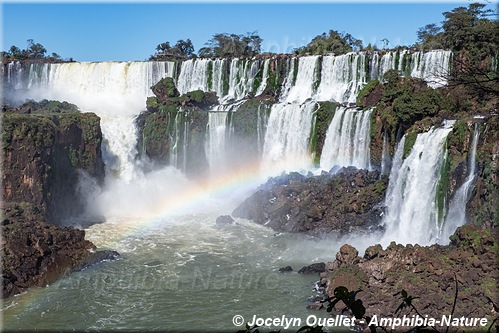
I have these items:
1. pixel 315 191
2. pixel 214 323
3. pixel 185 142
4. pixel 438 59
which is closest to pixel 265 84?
pixel 185 142

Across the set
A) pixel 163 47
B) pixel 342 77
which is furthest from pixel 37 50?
pixel 342 77

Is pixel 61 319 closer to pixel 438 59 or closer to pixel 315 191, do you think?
pixel 315 191

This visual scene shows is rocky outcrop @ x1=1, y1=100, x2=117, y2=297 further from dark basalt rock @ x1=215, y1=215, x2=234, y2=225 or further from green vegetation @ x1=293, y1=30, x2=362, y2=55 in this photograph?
green vegetation @ x1=293, y1=30, x2=362, y2=55

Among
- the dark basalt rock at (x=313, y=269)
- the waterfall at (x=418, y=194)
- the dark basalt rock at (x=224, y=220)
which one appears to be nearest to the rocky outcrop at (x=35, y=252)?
the dark basalt rock at (x=224, y=220)

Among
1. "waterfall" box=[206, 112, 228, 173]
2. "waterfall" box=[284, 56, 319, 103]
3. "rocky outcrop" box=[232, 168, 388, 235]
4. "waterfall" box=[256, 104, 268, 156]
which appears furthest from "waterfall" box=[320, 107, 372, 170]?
"waterfall" box=[284, 56, 319, 103]

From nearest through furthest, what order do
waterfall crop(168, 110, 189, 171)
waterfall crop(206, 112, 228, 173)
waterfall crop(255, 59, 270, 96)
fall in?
waterfall crop(206, 112, 228, 173)
waterfall crop(168, 110, 189, 171)
waterfall crop(255, 59, 270, 96)

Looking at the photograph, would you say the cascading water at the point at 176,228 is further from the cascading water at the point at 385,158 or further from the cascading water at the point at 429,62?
the cascading water at the point at 429,62
